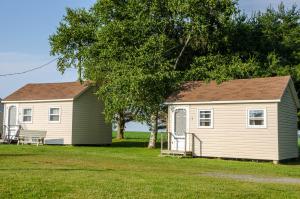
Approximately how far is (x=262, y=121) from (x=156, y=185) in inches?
493

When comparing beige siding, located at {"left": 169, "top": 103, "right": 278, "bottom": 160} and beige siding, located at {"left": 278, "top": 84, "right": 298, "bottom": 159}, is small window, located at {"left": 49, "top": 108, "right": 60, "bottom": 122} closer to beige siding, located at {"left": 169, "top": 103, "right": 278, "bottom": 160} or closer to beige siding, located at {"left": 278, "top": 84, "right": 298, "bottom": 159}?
beige siding, located at {"left": 169, "top": 103, "right": 278, "bottom": 160}

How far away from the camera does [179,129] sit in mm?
26906

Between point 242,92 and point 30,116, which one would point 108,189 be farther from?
point 30,116

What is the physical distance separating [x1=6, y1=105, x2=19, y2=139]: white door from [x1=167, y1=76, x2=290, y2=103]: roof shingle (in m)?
14.9

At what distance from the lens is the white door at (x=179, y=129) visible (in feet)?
87.6

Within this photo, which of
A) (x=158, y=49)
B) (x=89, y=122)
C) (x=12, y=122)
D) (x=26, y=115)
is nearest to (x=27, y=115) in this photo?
(x=26, y=115)

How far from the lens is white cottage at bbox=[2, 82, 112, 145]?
34.2m

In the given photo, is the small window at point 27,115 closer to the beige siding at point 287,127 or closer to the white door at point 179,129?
Result: the white door at point 179,129

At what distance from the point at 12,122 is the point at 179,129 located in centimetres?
1622

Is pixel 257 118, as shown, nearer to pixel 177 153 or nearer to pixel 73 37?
pixel 177 153

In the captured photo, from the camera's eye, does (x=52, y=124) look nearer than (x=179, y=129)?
No

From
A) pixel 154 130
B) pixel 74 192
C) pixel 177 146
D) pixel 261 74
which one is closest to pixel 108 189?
pixel 74 192

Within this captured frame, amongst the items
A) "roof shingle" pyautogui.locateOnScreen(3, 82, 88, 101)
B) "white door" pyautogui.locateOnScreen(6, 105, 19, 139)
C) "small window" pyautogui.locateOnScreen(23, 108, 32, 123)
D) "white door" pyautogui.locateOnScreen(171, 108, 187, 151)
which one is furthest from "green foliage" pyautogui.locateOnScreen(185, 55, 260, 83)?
"white door" pyautogui.locateOnScreen(6, 105, 19, 139)

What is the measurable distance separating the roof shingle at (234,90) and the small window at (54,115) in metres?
10.5
